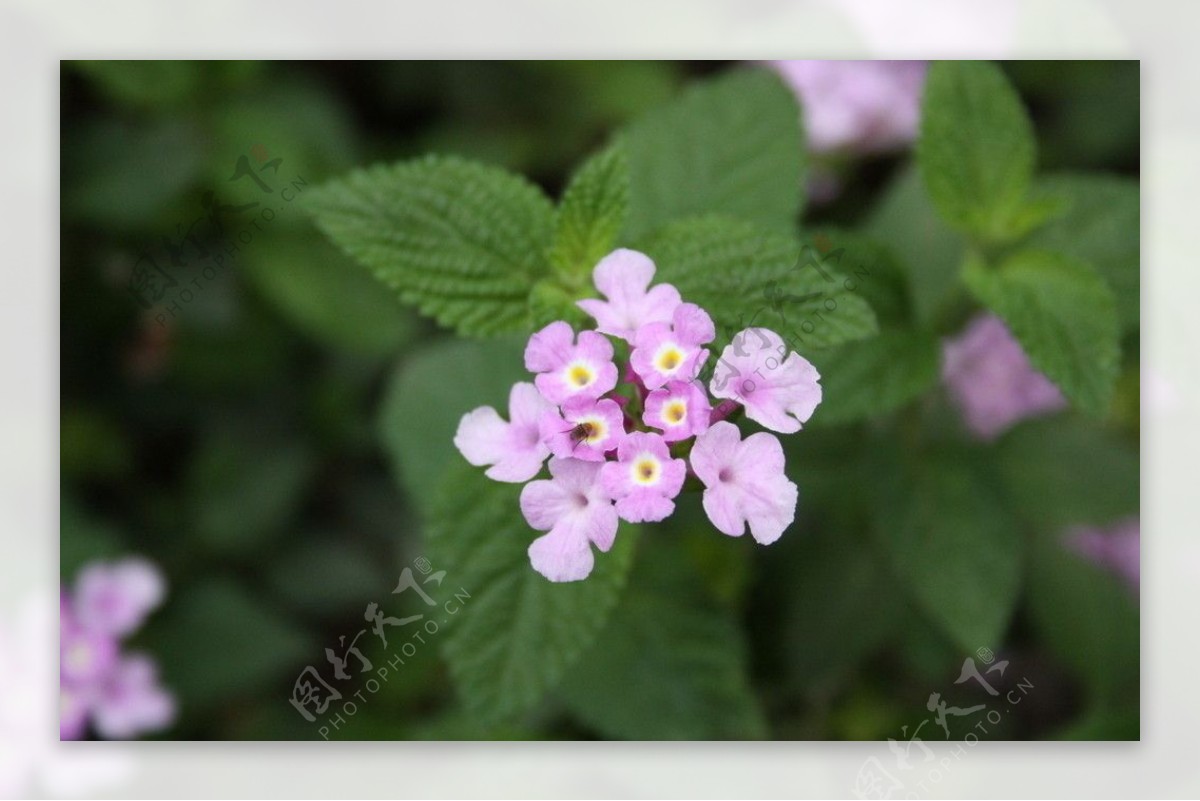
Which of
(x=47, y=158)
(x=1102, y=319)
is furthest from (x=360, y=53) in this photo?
(x=1102, y=319)

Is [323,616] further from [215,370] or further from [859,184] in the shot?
[859,184]

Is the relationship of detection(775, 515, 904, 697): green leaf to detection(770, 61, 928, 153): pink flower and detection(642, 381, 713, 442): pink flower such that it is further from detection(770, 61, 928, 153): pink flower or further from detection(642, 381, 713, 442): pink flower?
detection(642, 381, 713, 442): pink flower

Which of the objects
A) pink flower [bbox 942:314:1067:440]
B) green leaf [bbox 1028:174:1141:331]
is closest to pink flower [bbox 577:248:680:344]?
green leaf [bbox 1028:174:1141:331]

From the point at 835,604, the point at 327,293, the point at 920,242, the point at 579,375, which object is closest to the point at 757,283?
the point at 579,375

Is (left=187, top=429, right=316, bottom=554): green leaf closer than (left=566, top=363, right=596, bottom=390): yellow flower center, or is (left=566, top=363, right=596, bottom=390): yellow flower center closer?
(left=566, top=363, right=596, bottom=390): yellow flower center

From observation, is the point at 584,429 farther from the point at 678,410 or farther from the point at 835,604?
the point at 835,604

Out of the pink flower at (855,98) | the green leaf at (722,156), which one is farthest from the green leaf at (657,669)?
the pink flower at (855,98)
